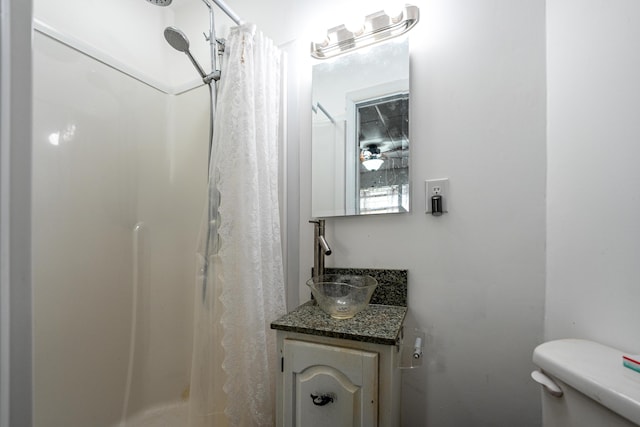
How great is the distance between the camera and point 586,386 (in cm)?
57

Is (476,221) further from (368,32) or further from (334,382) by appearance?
(368,32)

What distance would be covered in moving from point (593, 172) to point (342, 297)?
0.84 m

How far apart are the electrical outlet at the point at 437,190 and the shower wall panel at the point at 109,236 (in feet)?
3.80

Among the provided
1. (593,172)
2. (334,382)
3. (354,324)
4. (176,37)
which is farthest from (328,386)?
(176,37)

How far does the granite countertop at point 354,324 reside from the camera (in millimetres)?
756

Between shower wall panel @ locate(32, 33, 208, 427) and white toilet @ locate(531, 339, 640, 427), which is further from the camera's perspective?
shower wall panel @ locate(32, 33, 208, 427)

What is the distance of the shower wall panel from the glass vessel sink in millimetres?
892

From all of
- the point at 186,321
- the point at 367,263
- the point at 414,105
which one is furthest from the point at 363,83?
the point at 186,321

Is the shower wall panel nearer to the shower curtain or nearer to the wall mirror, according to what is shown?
the shower curtain

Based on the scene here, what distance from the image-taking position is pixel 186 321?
4.99 feet

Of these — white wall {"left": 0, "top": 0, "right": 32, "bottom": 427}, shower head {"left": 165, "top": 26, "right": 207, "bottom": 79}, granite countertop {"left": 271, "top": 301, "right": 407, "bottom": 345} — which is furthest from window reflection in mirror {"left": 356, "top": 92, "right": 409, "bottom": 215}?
white wall {"left": 0, "top": 0, "right": 32, "bottom": 427}

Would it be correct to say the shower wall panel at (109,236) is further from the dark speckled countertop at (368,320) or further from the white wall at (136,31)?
the dark speckled countertop at (368,320)

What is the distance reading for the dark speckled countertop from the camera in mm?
765

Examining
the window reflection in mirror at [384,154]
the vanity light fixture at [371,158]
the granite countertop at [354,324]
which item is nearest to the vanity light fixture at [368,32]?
the window reflection in mirror at [384,154]
